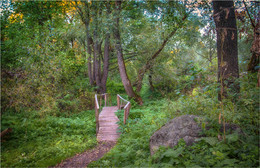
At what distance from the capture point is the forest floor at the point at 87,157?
6155 millimetres

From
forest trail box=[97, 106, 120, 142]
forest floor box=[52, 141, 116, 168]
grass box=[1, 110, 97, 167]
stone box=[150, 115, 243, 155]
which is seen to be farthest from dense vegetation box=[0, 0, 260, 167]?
forest trail box=[97, 106, 120, 142]

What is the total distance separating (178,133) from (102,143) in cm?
483

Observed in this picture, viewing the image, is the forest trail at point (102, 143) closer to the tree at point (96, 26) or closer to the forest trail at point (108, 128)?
the forest trail at point (108, 128)

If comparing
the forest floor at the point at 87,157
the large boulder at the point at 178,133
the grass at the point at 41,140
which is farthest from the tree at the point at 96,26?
the large boulder at the point at 178,133

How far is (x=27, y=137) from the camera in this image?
7613 mm

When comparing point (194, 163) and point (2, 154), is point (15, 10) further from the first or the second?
point (194, 163)

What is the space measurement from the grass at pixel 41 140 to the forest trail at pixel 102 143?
27 cm

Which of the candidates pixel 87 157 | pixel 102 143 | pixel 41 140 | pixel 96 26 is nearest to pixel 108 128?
pixel 102 143

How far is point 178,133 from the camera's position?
3943 mm

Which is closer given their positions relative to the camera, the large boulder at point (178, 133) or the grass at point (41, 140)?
the large boulder at point (178, 133)

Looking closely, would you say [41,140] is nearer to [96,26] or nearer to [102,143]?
[102,143]

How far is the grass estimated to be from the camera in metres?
6.14

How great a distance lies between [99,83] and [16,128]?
33.3ft

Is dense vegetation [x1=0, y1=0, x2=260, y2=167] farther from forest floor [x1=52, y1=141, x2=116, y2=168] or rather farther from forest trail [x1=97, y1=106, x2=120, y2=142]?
forest trail [x1=97, y1=106, x2=120, y2=142]
